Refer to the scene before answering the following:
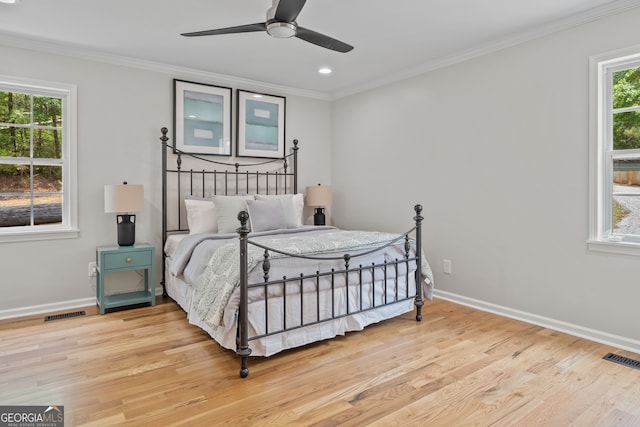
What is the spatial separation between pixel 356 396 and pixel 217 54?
3.35 m

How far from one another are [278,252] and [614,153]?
262cm

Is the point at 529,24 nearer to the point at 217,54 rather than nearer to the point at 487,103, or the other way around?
the point at 487,103

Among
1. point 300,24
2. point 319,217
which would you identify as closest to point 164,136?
point 300,24

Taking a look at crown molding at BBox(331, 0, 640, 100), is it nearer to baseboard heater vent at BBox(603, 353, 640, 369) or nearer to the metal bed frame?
the metal bed frame

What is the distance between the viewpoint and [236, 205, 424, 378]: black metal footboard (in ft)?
7.95

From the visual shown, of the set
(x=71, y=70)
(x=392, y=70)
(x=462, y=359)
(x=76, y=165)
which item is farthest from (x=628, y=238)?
(x=71, y=70)

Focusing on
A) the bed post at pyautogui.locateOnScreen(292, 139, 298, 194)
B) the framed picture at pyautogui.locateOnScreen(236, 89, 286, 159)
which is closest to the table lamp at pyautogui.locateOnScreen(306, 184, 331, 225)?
the bed post at pyautogui.locateOnScreen(292, 139, 298, 194)

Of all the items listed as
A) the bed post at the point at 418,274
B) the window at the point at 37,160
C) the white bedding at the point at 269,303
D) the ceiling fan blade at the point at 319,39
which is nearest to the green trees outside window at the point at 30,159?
the window at the point at 37,160

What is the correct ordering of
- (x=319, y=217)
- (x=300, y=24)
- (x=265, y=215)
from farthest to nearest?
(x=319, y=217) → (x=265, y=215) → (x=300, y=24)

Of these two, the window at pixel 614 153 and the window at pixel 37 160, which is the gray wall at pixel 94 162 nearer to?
the window at pixel 37 160

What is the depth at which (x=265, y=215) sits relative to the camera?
391 centimetres

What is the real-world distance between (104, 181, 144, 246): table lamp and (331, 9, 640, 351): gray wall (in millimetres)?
2716

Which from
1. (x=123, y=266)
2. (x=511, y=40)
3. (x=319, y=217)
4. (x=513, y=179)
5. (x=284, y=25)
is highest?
(x=511, y=40)

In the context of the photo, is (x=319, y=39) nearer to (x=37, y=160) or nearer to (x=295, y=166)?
(x=295, y=166)
